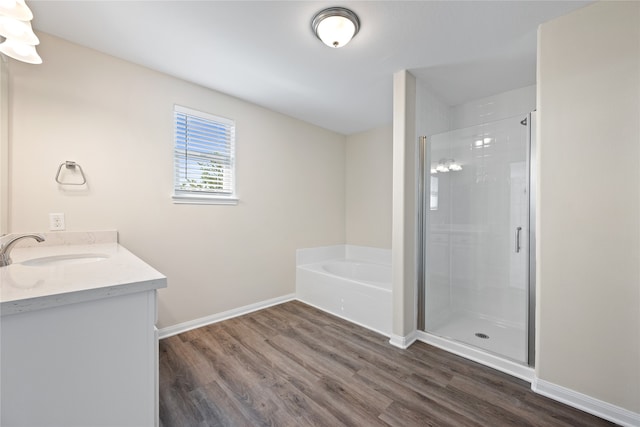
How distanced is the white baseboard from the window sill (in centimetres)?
118

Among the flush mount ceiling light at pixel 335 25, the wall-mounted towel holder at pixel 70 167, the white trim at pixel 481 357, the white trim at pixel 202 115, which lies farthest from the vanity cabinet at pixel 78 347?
the white trim at pixel 481 357

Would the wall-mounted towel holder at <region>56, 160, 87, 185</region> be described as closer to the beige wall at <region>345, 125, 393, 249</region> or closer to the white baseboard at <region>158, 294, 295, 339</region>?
the white baseboard at <region>158, 294, 295, 339</region>

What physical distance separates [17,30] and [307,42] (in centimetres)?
165

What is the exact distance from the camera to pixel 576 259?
1590mm

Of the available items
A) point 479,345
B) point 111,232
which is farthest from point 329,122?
point 479,345

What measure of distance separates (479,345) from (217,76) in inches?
133

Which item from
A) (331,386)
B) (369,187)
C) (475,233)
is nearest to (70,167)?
(331,386)

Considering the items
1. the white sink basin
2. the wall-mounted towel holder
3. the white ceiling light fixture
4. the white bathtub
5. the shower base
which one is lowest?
the shower base

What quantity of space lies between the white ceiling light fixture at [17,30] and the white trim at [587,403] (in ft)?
12.0

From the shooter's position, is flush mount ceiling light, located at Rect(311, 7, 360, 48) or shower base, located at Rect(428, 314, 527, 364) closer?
flush mount ceiling light, located at Rect(311, 7, 360, 48)

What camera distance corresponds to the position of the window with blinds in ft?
8.20

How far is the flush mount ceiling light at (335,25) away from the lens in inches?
63.7

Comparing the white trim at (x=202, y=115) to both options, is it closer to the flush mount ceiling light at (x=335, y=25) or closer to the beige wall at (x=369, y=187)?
the flush mount ceiling light at (x=335, y=25)

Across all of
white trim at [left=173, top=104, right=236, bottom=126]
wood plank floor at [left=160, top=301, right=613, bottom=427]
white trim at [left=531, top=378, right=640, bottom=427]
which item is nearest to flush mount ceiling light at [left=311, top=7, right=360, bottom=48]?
white trim at [left=173, top=104, right=236, bottom=126]
